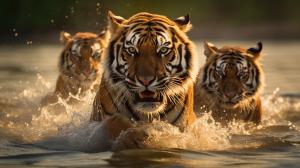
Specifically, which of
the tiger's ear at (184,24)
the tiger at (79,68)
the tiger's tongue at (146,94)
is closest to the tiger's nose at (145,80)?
the tiger's tongue at (146,94)

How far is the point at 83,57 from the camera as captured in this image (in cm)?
877

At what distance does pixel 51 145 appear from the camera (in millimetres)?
5992

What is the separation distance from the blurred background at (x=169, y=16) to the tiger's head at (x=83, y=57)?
10113 mm

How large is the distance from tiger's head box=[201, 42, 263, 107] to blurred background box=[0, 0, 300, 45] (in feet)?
61.2

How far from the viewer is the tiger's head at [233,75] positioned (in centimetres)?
720

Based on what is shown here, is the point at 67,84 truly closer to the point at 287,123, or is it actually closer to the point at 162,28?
the point at 287,123

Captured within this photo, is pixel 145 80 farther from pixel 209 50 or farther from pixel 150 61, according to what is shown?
pixel 209 50

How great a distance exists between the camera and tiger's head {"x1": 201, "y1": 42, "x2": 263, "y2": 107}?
720 centimetres

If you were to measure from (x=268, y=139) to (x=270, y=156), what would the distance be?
0.97 m

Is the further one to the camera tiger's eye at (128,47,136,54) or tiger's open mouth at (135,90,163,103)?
tiger's eye at (128,47,136,54)

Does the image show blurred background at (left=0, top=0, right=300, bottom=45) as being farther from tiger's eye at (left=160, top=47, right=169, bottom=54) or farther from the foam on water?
tiger's eye at (left=160, top=47, right=169, bottom=54)

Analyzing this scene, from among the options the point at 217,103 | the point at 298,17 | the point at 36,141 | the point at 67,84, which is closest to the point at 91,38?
the point at 67,84

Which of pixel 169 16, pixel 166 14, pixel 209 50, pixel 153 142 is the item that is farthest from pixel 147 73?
pixel 166 14

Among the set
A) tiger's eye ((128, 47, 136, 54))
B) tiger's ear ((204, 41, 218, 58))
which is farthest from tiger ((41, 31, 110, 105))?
tiger's eye ((128, 47, 136, 54))
